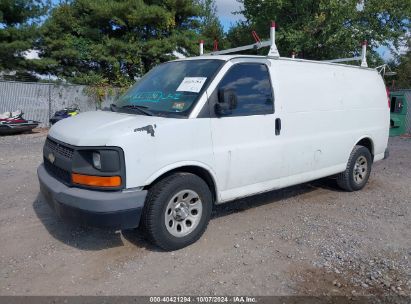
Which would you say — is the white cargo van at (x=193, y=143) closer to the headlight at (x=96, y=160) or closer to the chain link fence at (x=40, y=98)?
the headlight at (x=96, y=160)

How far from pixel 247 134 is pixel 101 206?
1888mm

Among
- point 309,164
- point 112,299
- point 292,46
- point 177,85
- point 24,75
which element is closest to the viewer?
point 112,299

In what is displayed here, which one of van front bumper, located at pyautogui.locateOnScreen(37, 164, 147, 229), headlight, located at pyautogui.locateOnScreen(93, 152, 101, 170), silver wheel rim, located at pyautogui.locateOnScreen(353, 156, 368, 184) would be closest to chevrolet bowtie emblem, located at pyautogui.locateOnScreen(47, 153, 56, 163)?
van front bumper, located at pyautogui.locateOnScreen(37, 164, 147, 229)

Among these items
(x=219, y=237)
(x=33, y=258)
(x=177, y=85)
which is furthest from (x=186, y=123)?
(x=33, y=258)

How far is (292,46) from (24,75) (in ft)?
47.5

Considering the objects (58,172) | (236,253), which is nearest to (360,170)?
(236,253)

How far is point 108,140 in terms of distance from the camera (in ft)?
11.9

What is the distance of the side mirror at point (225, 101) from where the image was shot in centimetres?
421

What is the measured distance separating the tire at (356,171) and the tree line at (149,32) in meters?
13.8

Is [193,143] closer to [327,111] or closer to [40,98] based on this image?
[327,111]

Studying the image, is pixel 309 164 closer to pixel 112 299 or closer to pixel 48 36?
pixel 112 299

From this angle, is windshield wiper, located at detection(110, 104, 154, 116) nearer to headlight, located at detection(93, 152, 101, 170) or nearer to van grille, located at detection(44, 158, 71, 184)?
headlight, located at detection(93, 152, 101, 170)

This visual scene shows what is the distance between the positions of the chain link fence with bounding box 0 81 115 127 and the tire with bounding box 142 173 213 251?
49.3 ft

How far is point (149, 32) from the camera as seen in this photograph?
23.5m
